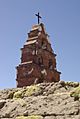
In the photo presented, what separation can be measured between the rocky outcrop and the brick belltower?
23.3 m

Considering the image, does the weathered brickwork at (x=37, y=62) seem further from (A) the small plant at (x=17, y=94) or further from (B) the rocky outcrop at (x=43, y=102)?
(B) the rocky outcrop at (x=43, y=102)

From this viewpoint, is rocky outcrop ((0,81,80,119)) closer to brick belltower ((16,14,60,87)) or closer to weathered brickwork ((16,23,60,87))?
brick belltower ((16,14,60,87))

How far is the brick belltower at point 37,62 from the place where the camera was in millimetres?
29255

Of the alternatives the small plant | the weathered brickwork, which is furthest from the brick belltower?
the small plant

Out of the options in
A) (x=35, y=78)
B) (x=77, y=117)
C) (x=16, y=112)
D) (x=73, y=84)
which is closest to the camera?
(x=77, y=117)

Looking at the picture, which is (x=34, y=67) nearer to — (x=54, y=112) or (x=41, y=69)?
(x=41, y=69)

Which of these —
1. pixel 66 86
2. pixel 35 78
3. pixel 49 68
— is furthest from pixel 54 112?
pixel 49 68

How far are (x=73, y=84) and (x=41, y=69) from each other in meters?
25.0

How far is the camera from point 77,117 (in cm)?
388

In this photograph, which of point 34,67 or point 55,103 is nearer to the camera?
point 55,103

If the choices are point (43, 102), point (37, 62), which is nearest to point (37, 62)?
point (37, 62)

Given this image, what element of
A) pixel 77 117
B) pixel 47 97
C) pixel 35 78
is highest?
pixel 35 78

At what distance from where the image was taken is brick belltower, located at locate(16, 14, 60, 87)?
1152 inches

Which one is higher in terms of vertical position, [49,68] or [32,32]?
[32,32]
